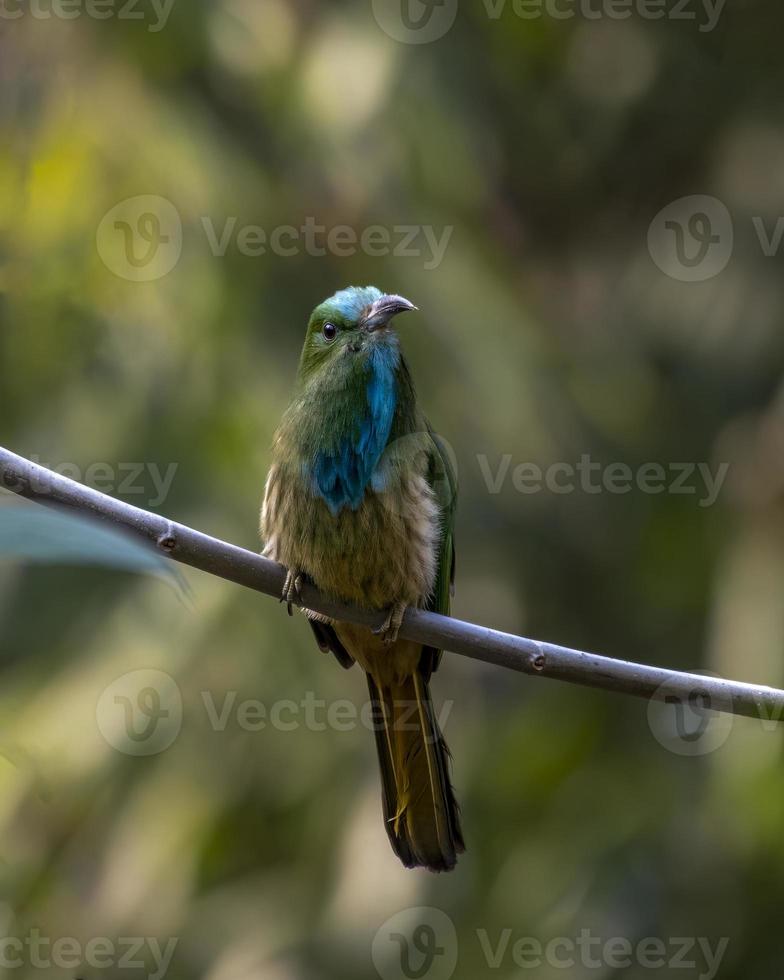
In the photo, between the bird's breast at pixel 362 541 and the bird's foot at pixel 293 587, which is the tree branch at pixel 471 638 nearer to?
the bird's foot at pixel 293 587

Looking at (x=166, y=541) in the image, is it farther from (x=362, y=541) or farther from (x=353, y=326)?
(x=353, y=326)

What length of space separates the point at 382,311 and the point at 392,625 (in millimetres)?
983

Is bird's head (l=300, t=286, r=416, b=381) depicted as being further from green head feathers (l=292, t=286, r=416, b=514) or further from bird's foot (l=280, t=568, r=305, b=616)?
bird's foot (l=280, t=568, r=305, b=616)

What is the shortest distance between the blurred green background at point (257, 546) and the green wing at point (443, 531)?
6.42 ft

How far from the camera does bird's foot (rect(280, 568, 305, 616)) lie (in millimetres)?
3652

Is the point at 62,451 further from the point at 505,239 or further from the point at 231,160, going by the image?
the point at 505,239

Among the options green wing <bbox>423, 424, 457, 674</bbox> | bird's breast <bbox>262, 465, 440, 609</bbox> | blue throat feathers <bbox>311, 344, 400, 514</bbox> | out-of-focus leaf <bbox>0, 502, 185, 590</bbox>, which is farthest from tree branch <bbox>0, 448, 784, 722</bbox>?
out-of-focus leaf <bbox>0, 502, 185, 590</bbox>

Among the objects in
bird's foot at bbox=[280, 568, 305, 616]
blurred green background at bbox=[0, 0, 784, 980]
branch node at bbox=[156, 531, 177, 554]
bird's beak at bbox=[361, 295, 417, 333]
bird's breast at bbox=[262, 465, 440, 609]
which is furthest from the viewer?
blurred green background at bbox=[0, 0, 784, 980]

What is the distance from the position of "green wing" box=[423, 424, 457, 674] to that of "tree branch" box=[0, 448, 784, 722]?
2.81 ft

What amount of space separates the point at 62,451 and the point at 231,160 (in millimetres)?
1736

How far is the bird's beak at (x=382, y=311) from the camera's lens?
13.0 ft

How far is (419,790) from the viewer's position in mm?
4039

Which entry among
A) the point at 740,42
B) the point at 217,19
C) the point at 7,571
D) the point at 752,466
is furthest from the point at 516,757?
the point at 740,42

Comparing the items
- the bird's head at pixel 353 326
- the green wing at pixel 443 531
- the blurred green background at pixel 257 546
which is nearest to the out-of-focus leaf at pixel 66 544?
the bird's head at pixel 353 326
